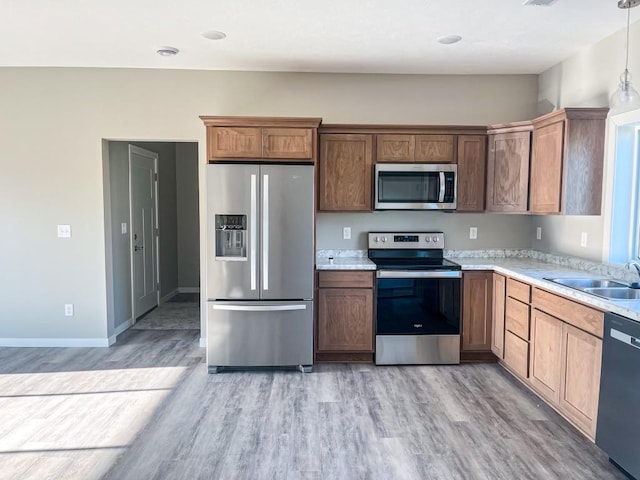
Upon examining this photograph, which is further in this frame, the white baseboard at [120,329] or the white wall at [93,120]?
the white baseboard at [120,329]

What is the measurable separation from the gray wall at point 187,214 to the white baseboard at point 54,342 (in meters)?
2.79

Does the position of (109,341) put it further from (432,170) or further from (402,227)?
→ (432,170)

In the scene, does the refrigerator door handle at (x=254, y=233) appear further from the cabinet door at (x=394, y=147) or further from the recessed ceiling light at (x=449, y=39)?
the recessed ceiling light at (x=449, y=39)

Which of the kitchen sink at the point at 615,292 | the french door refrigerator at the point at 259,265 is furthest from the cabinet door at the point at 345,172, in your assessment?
the kitchen sink at the point at 615,292

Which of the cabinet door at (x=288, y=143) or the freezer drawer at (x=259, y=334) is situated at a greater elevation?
the cabinet door at (x=288, y=143)

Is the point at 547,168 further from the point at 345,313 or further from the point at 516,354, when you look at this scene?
the point at 345,313

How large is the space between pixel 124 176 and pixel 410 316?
3369 millimetres

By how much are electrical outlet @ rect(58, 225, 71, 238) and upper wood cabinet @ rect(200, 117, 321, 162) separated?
5.61 ft

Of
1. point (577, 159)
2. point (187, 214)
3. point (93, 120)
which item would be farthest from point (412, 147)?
point (187, 214)

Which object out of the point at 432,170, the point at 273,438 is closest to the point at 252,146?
the point at 432,170

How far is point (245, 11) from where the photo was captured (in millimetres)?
2832

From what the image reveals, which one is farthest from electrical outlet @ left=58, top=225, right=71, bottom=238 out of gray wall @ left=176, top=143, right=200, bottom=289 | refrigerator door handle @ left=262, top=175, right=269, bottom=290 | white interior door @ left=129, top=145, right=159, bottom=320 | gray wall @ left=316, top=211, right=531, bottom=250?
gray wall @ left=176, top=143, right=200, bottom=289

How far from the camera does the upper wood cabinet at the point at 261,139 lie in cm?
360

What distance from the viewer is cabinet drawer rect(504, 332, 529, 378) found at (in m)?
3.26
